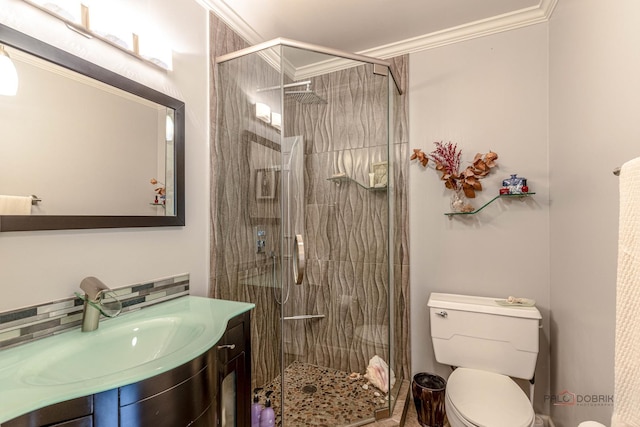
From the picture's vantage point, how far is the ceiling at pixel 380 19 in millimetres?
1762

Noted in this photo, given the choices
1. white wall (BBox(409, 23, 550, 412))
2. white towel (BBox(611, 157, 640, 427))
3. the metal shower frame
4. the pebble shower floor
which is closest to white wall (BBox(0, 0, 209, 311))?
the metal shower frame

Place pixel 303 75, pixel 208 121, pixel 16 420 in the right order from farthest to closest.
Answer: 1. pixel 303 75
2. pixel 208 121
3. pixel 16 420

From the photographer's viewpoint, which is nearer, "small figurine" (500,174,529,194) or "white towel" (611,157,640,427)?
"white towel" (611,157,640,427)

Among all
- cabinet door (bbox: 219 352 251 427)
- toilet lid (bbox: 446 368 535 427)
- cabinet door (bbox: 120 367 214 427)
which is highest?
cabinet door (bbox: 120 367 214 427)

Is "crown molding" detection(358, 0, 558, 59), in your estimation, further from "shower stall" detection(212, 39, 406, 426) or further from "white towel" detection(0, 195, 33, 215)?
"white towel" detection(0, 195, 33, 215)

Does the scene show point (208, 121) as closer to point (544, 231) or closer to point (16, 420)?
point (16, 420)

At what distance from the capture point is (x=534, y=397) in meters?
1.81

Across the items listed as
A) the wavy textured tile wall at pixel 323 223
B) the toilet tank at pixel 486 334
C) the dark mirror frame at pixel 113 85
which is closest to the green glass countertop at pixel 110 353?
the dark mirror frame at pixel 113 85

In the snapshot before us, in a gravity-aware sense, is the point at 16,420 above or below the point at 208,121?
below

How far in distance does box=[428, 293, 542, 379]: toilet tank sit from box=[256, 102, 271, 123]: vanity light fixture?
1.52m

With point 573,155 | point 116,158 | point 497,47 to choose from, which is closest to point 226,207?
point 116,158

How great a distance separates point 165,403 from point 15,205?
2.56ft

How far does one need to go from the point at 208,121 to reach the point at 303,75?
0.67 m

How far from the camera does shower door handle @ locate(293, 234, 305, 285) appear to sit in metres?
1.71
